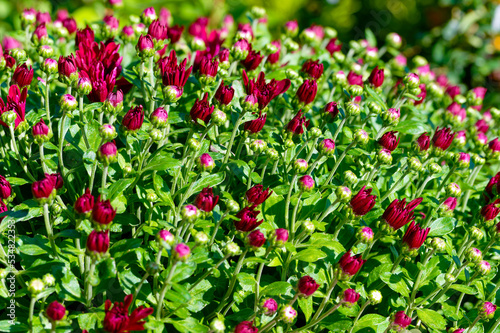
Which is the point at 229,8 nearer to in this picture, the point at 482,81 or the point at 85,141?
the point at 482,81

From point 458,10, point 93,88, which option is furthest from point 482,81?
point 93,88

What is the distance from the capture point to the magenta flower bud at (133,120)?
141 cm

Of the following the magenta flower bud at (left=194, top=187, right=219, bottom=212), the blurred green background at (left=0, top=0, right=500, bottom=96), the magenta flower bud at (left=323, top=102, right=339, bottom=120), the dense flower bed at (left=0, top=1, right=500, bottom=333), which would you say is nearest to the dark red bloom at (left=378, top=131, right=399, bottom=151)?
the dense flower bed at (left=0, top=1, right=500, bottom=333)

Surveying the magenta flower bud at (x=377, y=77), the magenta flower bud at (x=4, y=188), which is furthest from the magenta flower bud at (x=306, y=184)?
the magenta flower bud at (x=4, y=188)

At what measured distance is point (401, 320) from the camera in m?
1.40

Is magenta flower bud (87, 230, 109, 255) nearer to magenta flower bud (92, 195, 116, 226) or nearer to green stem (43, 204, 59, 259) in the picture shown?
magenta flower bud (92, 195, 116, 226)

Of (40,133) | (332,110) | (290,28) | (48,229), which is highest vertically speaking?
(290,28)

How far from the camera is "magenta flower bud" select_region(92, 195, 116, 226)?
120 centimetres

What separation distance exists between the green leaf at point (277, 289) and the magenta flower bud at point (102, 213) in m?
0.47

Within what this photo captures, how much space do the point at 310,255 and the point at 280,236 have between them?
0.49 ft

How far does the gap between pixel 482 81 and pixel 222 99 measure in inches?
154

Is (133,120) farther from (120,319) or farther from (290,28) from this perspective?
(290,28)

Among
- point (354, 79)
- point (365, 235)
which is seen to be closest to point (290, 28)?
point (354, 79)

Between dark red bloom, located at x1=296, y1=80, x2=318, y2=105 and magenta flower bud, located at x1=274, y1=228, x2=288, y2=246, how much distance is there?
1.90 feet
